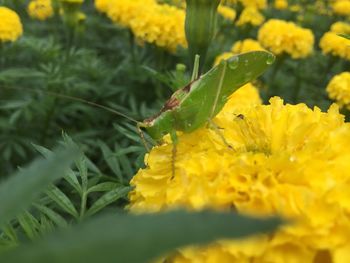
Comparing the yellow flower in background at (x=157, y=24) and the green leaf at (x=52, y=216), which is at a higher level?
the yellow flower in background at (x=157, y=24)

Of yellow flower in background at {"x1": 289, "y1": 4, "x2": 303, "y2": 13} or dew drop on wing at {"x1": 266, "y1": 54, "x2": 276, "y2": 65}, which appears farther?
yellow flower in background at {"x1": 289, "y1": 4, "x2": 303, "y2": 13}

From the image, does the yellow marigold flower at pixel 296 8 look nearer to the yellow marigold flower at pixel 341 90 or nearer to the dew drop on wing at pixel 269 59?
the yellow marigold flower at pixel 341 90

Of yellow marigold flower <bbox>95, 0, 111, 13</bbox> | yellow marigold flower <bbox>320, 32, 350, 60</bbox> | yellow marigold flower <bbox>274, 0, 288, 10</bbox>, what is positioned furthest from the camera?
yellow marigold flower <bbox>274, 0, 288, 10</bbox>

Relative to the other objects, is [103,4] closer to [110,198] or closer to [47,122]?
[47,122]

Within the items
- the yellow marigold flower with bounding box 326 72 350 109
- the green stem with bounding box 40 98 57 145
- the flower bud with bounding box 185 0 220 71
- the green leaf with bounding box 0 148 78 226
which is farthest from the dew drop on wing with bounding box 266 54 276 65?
the green stem with bounding box 40 98 57 145

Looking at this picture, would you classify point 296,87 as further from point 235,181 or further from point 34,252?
point 34,252

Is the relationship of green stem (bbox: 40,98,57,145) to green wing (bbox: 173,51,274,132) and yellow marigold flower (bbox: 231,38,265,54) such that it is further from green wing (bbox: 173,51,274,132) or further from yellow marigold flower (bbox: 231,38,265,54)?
green wing (bbox: 173,51,274,132)

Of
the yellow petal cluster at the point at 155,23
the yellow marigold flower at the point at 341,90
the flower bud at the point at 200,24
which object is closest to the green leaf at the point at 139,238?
the flower bud at the point at 200,24
